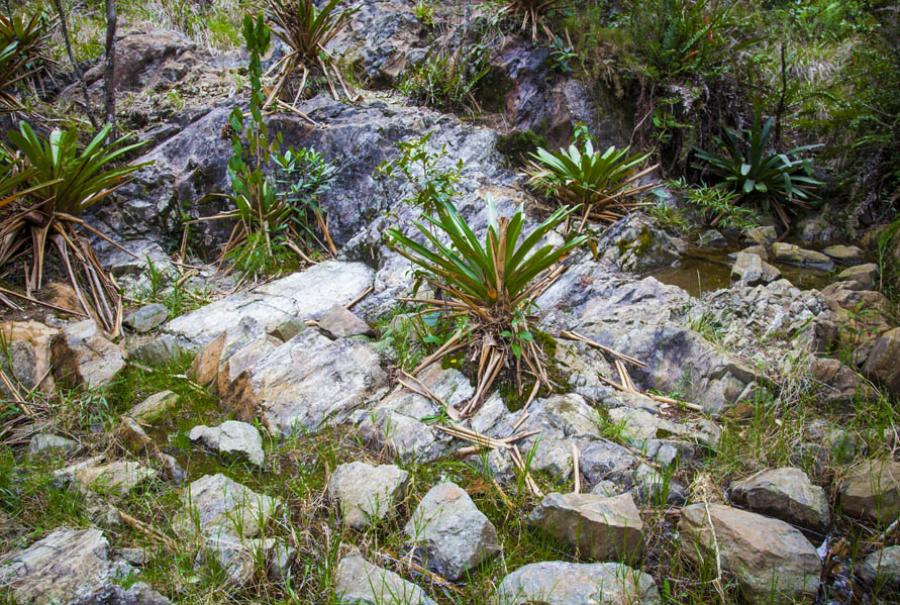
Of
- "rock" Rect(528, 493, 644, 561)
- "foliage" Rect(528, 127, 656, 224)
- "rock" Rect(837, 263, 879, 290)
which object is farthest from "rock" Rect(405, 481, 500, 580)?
"rock" Rect(837, 263, 879, 290)

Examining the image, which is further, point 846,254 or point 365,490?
point 846,254

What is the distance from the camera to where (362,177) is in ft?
15.2

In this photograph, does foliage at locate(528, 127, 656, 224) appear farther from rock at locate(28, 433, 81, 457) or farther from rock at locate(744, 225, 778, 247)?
rock at locate(28, 433, 81, 457)

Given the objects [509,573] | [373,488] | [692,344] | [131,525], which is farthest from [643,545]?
[131,525]

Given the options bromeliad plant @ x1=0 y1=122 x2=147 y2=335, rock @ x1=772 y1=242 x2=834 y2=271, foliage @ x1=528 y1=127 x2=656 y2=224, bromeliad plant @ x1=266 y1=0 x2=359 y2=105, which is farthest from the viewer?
bromeliad plant @ x1=266 y1=0 x2=359 y2=105

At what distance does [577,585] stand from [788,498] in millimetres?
902

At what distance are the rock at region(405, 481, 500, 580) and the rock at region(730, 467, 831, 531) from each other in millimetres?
996

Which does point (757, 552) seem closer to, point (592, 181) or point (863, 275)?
point (863, 275)

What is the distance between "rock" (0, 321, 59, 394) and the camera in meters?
2.92

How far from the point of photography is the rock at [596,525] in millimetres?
1863

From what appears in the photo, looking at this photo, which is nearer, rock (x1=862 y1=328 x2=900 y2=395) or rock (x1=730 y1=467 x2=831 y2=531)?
rock (x1=730 y1=467 x2=831 y2=531)

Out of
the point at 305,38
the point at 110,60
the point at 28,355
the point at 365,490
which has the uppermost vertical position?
the point at 110,60

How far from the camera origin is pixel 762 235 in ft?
14.0

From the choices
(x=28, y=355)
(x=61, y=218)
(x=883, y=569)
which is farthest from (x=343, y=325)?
(x=883, y=569)
